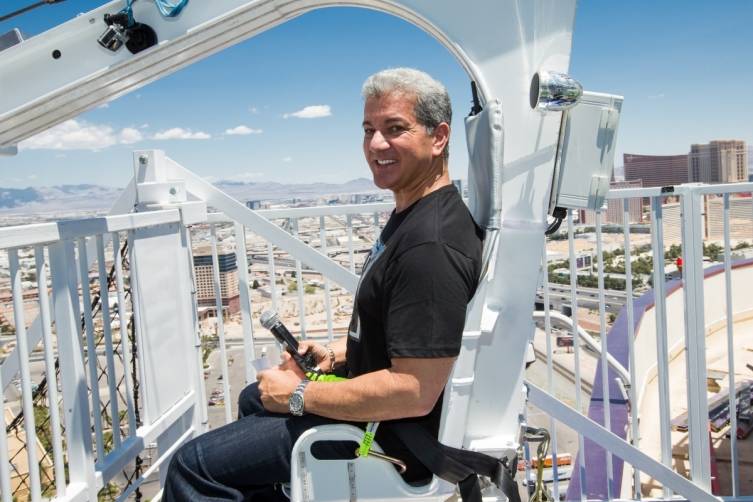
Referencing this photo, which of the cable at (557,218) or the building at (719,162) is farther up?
the building at (719,162)

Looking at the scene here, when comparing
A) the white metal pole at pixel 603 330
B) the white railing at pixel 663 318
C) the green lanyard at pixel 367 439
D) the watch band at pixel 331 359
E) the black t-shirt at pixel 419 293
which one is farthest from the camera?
the white metal pole at pixel 603 330

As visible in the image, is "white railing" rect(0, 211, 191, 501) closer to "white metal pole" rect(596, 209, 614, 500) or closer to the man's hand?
the man's hand

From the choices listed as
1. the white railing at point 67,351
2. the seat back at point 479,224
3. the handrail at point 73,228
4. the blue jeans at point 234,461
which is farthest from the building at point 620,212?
the white railing at point 67,351

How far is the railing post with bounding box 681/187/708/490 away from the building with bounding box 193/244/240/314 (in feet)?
6.83

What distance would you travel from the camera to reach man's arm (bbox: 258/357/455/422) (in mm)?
1338

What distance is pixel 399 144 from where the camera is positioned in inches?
61.6

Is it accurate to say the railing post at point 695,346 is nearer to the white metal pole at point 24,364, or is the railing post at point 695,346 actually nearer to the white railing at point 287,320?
the white railing at point 287,320

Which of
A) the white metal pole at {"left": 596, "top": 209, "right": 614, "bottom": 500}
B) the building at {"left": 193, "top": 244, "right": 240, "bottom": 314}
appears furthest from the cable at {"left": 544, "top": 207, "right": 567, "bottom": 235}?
the building at {"left": 193, "top": 244, "right": 240, "bottom": 314}

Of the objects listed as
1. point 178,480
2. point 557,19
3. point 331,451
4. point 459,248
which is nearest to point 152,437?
point 178,480

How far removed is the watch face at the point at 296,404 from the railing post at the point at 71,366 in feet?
2.65

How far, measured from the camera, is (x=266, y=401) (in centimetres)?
158

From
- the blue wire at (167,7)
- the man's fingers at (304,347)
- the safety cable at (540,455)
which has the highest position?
the blue wire at (167,7)

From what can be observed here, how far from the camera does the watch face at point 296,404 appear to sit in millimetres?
1458

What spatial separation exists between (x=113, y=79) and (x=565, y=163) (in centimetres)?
162
